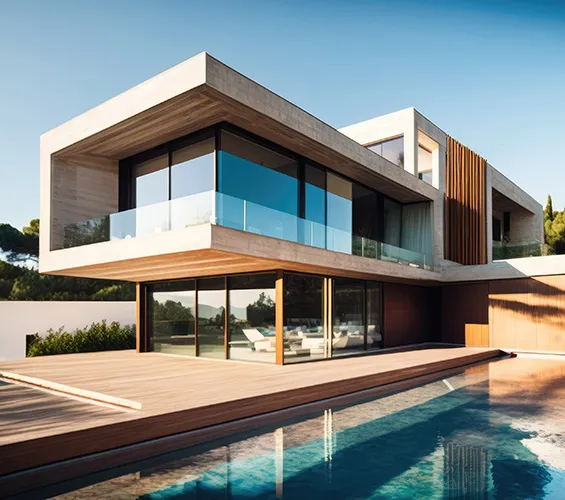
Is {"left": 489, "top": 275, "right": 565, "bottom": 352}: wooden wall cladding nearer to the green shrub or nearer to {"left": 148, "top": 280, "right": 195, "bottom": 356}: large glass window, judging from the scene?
{"left": 148, "top": 280, "right": 195, "bottom": 356}: large glass window

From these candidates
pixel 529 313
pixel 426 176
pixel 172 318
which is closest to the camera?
pixel 172 318

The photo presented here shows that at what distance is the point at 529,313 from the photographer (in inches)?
649

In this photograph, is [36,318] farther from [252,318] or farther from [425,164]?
[425,164]

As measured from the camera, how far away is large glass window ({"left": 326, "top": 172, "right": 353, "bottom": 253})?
12.6 metres

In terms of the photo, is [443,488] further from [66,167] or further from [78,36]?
[78,36]

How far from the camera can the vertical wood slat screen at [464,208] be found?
1870cm

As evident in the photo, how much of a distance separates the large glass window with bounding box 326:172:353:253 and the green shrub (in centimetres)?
890

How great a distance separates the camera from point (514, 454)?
5738mm

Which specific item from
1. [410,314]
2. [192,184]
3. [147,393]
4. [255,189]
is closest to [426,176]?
[410,314]

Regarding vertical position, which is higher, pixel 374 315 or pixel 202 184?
pixel 202 184

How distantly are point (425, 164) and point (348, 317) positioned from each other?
8524mm

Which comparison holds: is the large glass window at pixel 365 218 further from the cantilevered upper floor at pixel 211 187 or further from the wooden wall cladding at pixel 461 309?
the wooden wall cladding at pixel 461 309

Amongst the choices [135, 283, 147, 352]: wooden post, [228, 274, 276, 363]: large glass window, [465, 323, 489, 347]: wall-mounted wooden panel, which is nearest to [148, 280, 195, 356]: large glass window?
[135, 283, 147, 352]: wooden post

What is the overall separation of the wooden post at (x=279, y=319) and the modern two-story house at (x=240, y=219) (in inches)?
1.6
